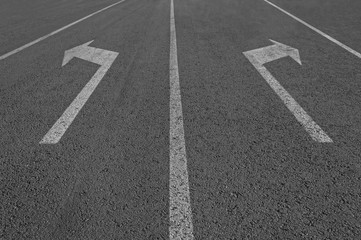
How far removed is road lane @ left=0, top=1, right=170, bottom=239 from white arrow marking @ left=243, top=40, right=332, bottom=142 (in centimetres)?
A: 178

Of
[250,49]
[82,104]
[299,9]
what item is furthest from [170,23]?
[82,104]

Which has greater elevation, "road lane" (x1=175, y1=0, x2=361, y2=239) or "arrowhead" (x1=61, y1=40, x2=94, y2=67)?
"road lane" (x1=175, y1=0, x2=361, y2=239)

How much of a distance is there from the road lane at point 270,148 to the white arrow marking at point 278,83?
0.10m

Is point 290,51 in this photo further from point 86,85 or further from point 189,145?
point 86,85

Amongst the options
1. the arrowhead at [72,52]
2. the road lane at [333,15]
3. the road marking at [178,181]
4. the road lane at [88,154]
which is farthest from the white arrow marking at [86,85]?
the road lane at [333,15]

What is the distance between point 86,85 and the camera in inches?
203

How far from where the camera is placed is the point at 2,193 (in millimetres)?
2887

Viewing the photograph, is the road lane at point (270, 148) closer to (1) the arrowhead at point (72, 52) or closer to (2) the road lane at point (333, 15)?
(2) the road lane at point (333, 15)

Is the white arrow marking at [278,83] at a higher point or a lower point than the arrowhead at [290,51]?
lower

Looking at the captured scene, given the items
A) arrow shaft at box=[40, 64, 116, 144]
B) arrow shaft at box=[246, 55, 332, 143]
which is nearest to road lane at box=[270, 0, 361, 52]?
arrow shaft at box=[246, 55, 332, 143]

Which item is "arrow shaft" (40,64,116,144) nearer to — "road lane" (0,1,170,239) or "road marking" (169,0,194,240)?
"road lane" (0,1,170,239)

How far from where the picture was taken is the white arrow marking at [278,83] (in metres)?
3.70

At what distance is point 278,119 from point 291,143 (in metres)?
0.56

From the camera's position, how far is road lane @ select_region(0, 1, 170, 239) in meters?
2.54
